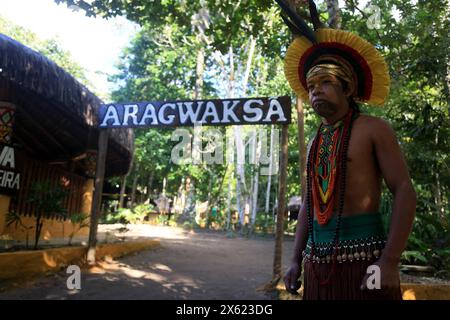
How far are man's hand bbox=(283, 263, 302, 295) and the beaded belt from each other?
0.29m

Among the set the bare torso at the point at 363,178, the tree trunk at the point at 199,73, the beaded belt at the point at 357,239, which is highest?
the tree trunk at the point at 199,73

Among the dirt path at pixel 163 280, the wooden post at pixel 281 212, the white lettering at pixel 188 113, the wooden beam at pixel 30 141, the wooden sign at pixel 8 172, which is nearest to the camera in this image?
the dirt path at pixel 163 280

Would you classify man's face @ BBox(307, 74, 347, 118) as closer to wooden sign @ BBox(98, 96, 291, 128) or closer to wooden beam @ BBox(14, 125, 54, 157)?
wooden sign @ BBox(98, 96, 291, 128)

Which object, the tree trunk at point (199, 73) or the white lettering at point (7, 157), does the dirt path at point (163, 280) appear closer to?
the white lettering at point (7, 157)

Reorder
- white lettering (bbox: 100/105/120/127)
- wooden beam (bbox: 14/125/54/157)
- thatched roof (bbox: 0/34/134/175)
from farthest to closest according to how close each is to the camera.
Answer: wooden beam (bbox: 14/125/54/157), white lettering (bbox: 100/105/120/127), thatched roof (bbox: 0/34/134/175)

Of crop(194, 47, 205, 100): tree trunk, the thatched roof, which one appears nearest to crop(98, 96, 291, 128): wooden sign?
the thatched roof

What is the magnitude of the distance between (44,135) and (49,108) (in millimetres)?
1693

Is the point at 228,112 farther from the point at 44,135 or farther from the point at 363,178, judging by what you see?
the point at 44,135

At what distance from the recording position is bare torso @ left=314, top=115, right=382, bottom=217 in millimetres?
1776

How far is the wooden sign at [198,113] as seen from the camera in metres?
6.59

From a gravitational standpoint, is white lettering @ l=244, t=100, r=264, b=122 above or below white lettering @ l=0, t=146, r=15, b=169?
above

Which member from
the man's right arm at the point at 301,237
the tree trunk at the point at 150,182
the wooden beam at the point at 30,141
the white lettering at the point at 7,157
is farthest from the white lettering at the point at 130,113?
the tree trunk at the point at 150,182

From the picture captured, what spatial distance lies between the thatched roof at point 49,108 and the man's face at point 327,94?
5.84 meters
